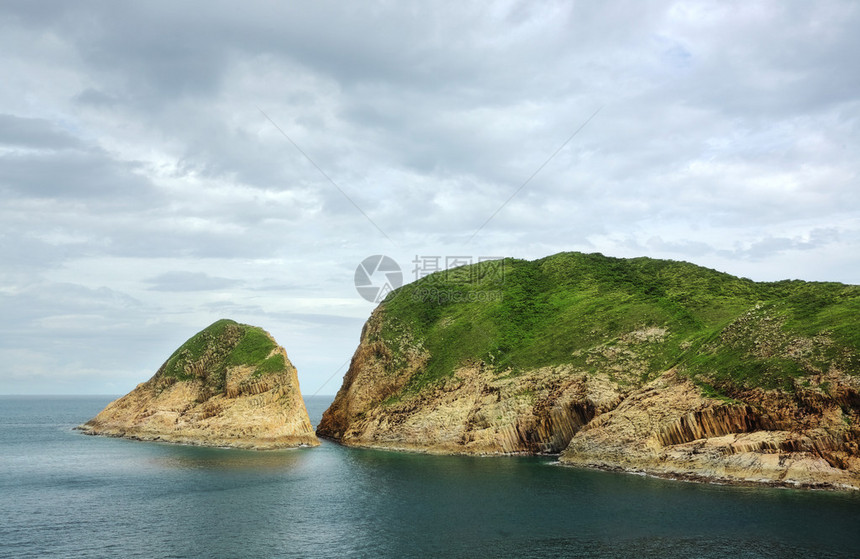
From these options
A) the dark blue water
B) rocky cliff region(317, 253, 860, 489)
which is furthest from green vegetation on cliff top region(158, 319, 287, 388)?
the dark blue water

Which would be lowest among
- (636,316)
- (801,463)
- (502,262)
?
(801,463)

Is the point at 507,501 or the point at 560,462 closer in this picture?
the point at 507,501

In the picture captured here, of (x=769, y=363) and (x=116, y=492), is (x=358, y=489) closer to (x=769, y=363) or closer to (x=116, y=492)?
(x=116, y=492)

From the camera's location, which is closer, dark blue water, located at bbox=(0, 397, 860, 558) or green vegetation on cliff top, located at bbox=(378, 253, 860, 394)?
dark blue water, located at bbox=(0, 397, 860, 558)

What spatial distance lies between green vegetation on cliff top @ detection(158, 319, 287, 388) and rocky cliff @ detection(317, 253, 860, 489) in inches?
791

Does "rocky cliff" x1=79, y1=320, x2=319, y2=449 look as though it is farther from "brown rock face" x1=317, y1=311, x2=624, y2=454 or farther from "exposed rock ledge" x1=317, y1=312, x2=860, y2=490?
"exposed rock ledge" x1=317, y1=312, x2=860, y2=490

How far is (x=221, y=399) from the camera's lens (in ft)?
347

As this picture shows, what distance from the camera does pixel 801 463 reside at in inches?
2324

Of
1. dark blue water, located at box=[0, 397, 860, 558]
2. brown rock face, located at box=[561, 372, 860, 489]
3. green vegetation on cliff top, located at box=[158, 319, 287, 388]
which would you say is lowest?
dark blue water, located at box=[0, 397, 860, 558]

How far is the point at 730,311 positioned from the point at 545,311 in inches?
1362

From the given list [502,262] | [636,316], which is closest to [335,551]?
[636,316]

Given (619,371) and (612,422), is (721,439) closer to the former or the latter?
(612,422)

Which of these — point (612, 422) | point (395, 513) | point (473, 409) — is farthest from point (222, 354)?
point (612, 422)

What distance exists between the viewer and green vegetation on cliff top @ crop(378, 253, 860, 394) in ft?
234
